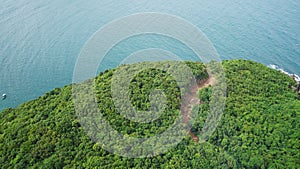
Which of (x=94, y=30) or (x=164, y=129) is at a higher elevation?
(x=94, y=30)

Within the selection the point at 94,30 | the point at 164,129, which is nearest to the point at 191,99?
the point at 164,129

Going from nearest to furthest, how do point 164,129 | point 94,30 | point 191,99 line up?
point 164,129
point 191,99
point 94,30

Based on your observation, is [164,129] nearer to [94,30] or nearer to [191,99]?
[191,99]

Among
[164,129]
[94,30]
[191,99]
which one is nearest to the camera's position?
[164,129]

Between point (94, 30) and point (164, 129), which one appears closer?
point (164, 129)

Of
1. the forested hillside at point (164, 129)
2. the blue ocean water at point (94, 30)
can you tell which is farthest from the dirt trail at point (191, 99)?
the blue ocean water at point (94, 30)

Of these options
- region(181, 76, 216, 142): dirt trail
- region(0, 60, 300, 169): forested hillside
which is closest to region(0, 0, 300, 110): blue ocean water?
region(0, 60, 300, 169): forested hillside

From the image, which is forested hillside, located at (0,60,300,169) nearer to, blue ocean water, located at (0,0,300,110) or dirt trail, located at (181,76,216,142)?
dirt trail, located at (181,76,216,142)
